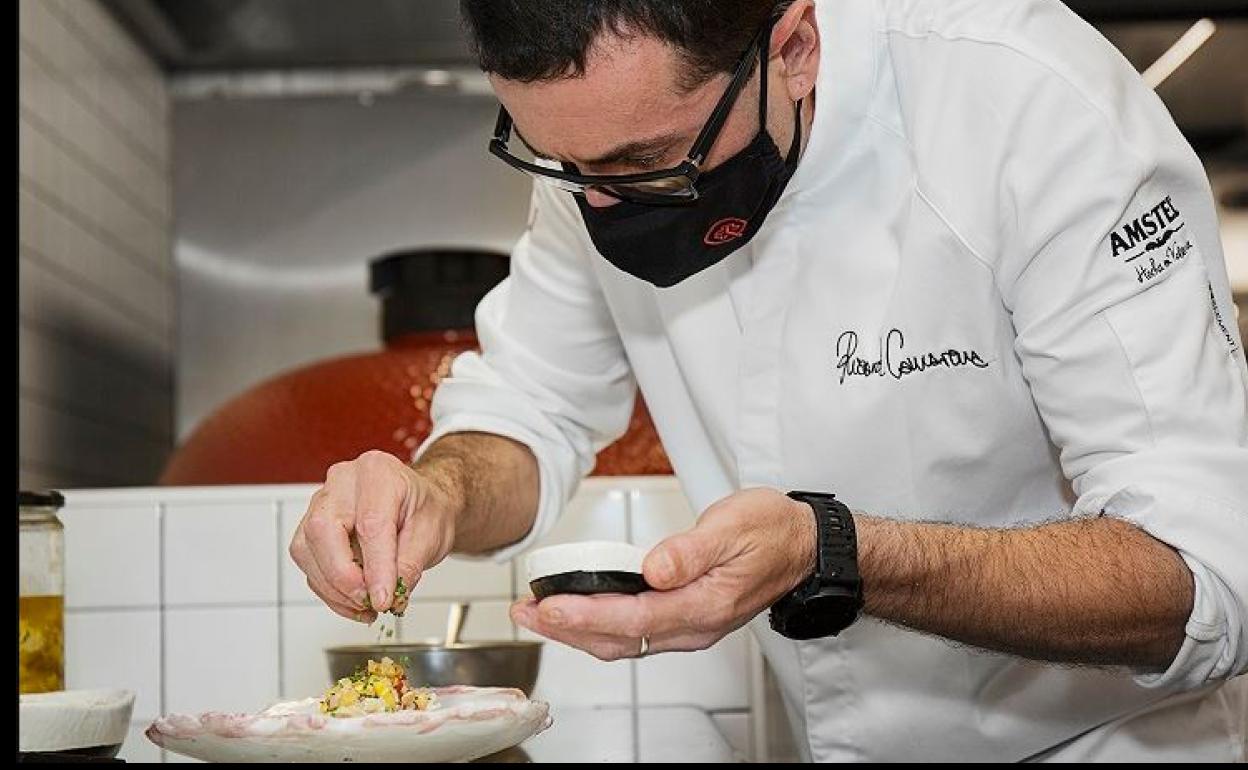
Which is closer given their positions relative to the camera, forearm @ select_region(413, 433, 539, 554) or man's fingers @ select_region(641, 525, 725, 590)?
man's fingers @ select_region(641, 525, 725, 590)

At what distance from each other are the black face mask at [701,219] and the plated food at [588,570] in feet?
1.20

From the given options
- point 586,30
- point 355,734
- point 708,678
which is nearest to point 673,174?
point 586,30

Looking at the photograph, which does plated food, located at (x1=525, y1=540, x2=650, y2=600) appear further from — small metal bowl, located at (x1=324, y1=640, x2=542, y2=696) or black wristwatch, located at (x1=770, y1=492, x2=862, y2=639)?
small metal bowl, located at (x1=324, y1=640, x2=542, y2=696)

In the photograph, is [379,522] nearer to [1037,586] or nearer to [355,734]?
[355,734]

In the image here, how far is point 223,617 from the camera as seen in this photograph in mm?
2234

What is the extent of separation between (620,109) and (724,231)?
0.19 m

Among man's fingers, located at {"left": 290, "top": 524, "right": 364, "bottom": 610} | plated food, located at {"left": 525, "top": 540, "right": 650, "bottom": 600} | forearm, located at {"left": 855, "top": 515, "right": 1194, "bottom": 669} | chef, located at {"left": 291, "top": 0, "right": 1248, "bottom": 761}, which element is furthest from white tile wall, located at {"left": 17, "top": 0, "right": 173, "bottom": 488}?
forearm, located at {"left": 855, "top": 515, "right": 1194, "bottom": 669}

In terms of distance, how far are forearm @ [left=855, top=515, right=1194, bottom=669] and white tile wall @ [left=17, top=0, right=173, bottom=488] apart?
226 cm

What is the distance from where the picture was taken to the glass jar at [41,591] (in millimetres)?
1738

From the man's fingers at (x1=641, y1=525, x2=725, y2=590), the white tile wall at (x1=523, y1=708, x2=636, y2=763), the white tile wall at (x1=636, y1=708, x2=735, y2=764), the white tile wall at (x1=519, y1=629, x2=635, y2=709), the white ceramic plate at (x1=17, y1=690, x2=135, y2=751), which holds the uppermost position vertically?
the man's fingers at (x1=641, y1=525, x2=725, y2=590)

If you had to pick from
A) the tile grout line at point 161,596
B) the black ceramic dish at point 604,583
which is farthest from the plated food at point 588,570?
the tile grout line at point 161,596

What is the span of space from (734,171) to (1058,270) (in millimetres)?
308

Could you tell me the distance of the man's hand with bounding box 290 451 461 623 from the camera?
133 cm

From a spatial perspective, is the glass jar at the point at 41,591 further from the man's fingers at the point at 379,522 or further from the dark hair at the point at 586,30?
the dark hair at the point at 586,30
